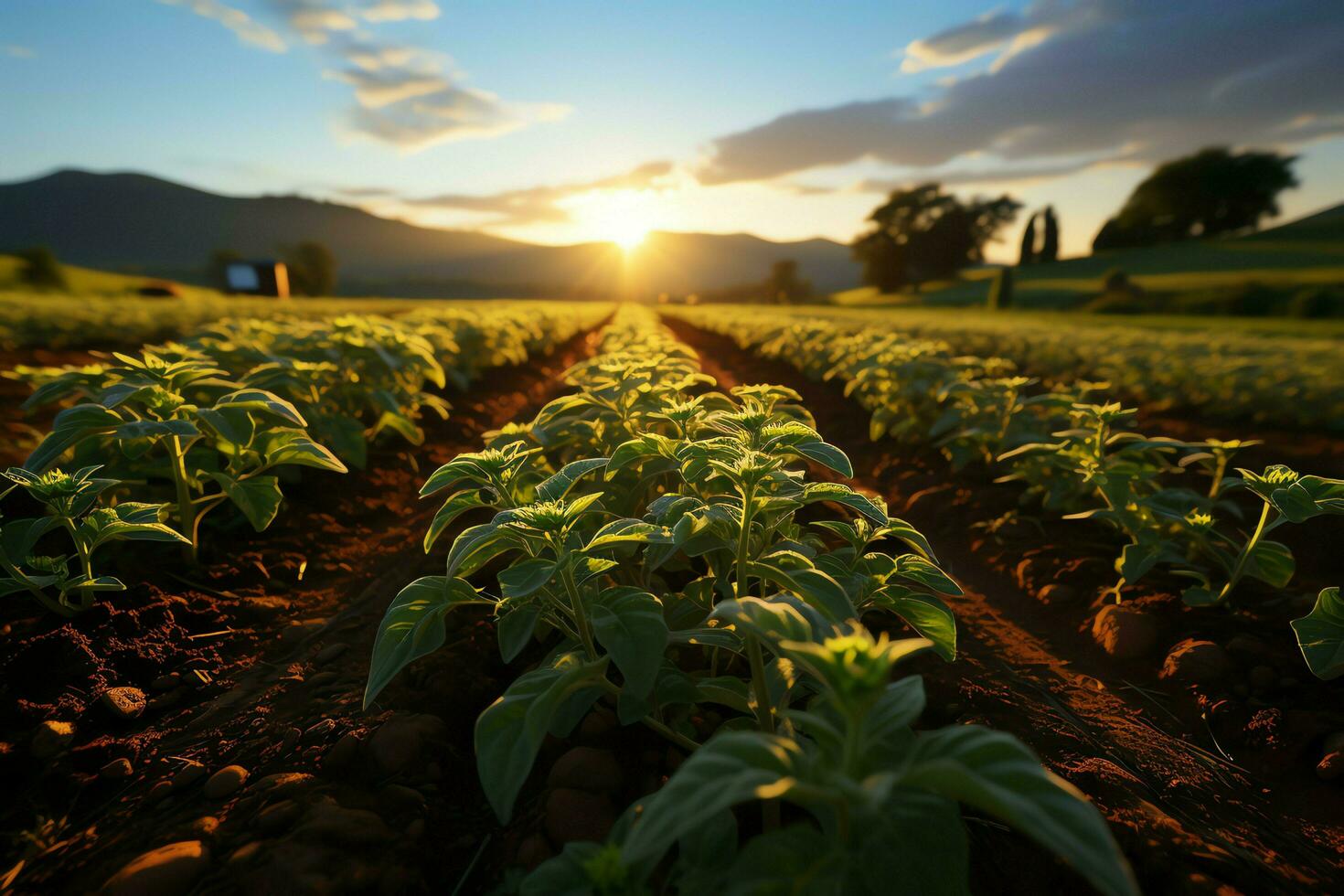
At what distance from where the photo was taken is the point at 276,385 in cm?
394

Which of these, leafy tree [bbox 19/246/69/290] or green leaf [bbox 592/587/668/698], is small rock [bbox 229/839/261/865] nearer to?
green leaf [bbox 592/587/668/698]

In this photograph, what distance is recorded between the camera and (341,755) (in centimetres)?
192

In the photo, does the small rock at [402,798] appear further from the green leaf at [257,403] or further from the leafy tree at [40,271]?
the leafy tree at [40,271]

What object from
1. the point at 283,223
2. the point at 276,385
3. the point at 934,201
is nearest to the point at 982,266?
the point at 934,201

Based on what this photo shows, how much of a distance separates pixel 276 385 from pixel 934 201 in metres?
74.7

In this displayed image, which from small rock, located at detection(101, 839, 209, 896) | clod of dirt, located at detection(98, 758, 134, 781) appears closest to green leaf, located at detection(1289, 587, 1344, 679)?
small rock, located at detection(101, 839, 209, 896)

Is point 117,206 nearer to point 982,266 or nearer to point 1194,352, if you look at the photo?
point 982,266

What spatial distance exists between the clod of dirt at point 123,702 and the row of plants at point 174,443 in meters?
0.38

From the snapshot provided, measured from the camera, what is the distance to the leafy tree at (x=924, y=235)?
6525 centimetres

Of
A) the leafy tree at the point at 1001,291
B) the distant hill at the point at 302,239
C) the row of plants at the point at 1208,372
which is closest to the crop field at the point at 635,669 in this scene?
the row of plants at the point at 1208,372

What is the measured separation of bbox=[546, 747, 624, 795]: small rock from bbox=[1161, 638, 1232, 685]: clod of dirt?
2487 millimetres

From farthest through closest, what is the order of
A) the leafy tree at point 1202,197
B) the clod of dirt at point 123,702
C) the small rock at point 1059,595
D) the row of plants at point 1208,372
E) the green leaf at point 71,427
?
the leafy tree at point 1202,197 < the row of plants at point 1208,372 < the small rock at point 1059,595 < the green leaf at point 71,427 < the clod of dirt at point 123,702

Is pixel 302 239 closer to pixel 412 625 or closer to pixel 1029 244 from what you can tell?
pixel 1029 244

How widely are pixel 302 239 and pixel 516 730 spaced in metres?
184
